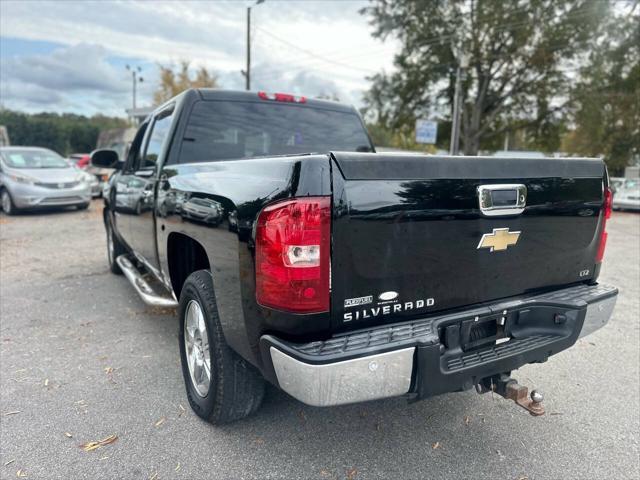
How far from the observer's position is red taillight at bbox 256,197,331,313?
74.4 inches

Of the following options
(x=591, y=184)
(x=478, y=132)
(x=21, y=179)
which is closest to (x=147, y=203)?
(x=591, y=184)

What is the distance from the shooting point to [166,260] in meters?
3.42

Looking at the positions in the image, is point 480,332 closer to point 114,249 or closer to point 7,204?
point 114,249

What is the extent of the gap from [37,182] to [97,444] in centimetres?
1096

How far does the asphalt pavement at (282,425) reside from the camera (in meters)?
2.45

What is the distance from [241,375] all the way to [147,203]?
196 cm

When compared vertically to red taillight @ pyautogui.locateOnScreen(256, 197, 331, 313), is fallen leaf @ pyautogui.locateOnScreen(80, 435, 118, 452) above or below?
below

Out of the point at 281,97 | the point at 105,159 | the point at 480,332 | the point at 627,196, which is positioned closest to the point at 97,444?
the point at 480,332

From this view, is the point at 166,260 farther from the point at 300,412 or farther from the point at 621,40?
the point at 621,40

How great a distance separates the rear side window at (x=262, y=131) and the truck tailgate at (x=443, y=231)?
209 centimetres

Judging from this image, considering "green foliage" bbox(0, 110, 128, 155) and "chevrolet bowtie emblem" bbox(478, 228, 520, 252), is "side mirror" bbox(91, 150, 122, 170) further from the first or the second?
"green foliage" bbox(0, 110, 128, 155)

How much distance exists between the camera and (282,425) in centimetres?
281

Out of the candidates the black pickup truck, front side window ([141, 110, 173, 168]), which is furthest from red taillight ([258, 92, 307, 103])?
the black pickup truck

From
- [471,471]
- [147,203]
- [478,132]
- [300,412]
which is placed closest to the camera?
[471,471]
